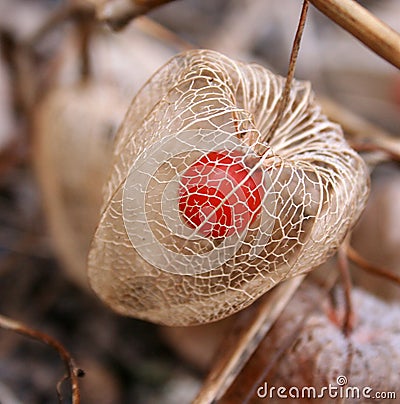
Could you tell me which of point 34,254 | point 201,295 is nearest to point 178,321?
point 201,295

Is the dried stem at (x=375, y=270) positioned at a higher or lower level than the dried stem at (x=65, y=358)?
higher

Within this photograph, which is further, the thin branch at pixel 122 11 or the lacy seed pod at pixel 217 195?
the thin branch at pixel 122 11

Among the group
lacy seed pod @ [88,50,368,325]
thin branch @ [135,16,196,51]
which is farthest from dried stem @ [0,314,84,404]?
thin branch @ [135,16,196,51]

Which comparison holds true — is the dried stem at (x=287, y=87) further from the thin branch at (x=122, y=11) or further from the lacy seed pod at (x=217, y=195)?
the thin branch at (x=122, y=11)

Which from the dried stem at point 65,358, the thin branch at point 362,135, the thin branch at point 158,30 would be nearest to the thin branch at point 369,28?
the thin branch at point 362,135

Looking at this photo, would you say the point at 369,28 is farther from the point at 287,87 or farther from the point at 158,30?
the point at 158,30

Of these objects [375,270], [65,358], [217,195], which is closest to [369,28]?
[217,195]

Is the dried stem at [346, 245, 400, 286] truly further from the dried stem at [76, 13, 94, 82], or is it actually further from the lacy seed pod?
the dried stem at [76, 13, 94, 82]
